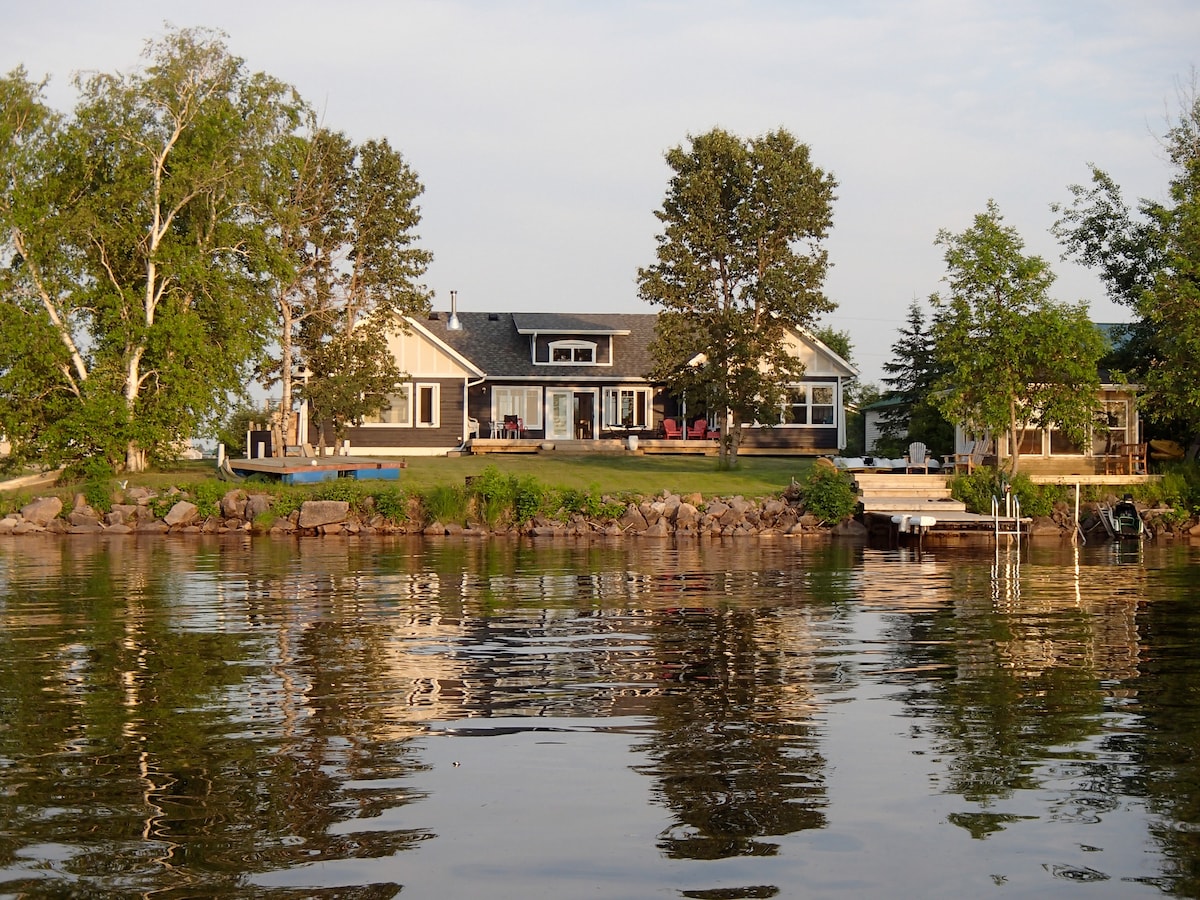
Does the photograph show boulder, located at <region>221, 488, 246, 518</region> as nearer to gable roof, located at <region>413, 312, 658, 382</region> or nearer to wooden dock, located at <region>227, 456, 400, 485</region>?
wooden dock, located at <region>227, 456, 400, 485</region>

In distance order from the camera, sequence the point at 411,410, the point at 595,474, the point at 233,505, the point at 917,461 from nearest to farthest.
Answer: the point at 233,505 < the point at 917,461 < the point at 595,474 < the point at 411,410

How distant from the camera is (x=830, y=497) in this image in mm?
40031

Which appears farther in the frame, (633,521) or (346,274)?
(346,274)

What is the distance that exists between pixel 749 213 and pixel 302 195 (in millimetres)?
15632

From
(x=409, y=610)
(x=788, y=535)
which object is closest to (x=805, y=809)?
(x=409, y=610)

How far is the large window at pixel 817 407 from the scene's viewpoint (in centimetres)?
5975

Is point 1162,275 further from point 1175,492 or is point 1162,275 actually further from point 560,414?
point 560,414

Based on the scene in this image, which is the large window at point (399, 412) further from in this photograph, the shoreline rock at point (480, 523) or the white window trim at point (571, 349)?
the shoreline rock at point (480, 523)

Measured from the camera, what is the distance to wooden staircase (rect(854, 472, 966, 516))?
3972 cm

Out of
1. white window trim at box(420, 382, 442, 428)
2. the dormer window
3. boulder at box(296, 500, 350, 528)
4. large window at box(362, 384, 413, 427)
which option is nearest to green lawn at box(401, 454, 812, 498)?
boulder at box(296, 500, 350, 528)

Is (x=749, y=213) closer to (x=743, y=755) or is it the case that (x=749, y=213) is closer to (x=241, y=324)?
(x=241, y=324)

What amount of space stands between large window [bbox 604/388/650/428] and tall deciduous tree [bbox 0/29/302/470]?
18089mm

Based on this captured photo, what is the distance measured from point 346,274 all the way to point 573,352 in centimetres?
1265

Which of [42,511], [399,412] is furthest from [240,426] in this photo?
[42,511]
